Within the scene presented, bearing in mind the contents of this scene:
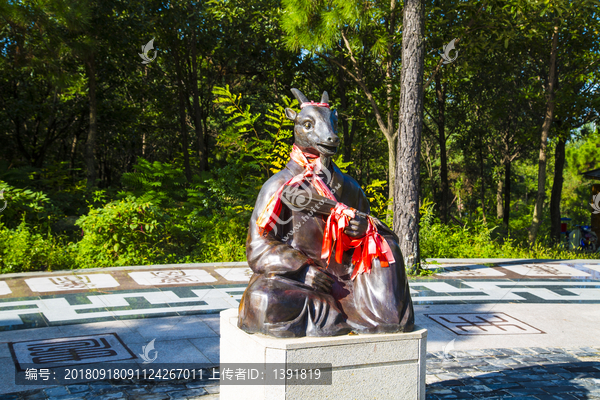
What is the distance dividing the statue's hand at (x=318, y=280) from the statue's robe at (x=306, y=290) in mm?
33

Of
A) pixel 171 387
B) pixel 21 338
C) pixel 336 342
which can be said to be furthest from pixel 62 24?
pixel 336 342

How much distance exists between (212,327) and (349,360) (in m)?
2.67

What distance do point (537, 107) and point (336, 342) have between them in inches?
524

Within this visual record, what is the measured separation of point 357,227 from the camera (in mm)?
3344

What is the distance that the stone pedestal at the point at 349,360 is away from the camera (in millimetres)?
2988

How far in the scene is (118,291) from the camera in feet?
22.3

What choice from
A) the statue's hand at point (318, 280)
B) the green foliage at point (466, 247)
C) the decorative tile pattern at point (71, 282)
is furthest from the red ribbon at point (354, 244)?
the green foliage at point (466, 247)

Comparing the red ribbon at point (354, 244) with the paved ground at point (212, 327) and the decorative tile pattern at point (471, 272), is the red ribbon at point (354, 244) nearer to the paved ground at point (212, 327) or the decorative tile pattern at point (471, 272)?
the paved ground at point (212, 327)

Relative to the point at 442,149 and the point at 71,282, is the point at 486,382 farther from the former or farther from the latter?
the point at 442,149

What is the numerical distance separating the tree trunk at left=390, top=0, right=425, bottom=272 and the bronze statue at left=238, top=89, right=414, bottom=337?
478 centimetres

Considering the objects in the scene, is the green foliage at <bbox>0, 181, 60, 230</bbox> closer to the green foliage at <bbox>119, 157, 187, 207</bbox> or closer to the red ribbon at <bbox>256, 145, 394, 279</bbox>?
the green foliage at <bbox>119, 157, 187, 207</bbox>

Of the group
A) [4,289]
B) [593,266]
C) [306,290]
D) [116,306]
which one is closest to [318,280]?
[306,290]

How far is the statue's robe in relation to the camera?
309 centimetres

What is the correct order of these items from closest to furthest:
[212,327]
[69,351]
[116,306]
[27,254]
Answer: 1. [69,351]
2. [212,327]
3. [116,306]
4. [27,254]
